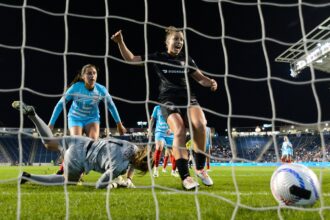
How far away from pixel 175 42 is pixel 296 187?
2.03 meters

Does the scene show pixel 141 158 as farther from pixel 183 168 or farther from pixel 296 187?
pixel 296 187

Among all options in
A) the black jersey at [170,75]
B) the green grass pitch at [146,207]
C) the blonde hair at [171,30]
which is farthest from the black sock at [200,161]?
the blonde hair at [171,30]

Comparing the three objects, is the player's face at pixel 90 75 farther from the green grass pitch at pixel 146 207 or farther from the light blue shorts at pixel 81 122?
the green grass pitch at pixel 146 207

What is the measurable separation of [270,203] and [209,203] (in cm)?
52

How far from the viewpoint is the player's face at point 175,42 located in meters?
4.13

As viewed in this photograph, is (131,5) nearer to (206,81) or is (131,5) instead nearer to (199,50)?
(199,50)

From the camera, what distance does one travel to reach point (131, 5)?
20.6 metres

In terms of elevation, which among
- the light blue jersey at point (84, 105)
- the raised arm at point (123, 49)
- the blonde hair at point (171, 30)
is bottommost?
the light blue jersey at point (84, 105)

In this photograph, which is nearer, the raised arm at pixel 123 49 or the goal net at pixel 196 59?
the raised arm at pixel 123 49

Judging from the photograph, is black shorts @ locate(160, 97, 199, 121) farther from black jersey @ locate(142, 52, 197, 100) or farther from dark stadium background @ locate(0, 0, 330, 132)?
dark stadium background @ locate(0, 0, 330, 132)

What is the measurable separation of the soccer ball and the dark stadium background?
16.1 meters

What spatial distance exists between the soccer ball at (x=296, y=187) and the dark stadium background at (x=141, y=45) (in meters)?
16.1

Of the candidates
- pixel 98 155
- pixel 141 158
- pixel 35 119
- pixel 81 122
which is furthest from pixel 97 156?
pixel 81 122

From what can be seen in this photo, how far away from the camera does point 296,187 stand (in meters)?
2.83
